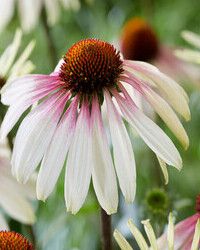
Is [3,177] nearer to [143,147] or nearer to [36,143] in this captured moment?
[36,143]

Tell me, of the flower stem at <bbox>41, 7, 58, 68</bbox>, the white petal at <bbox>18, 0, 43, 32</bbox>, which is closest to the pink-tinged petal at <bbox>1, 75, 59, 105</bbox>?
the flower stem at <bbox>41, 7, 58, 68</bbox>

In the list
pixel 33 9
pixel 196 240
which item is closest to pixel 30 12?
pixel 33 9

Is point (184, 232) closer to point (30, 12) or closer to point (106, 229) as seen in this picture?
point (106, 229)

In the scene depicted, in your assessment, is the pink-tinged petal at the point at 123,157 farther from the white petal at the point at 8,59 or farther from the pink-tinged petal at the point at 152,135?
the white petal at the point at 8,59

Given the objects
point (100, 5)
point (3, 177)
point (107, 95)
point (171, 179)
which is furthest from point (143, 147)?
point (100, 5)

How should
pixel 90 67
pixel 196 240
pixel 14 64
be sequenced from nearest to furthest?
pixel 196 240 < pixel 90 67 < pixel 14 64

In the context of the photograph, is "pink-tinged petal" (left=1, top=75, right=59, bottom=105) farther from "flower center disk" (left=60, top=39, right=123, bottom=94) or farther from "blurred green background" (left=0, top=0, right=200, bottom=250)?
"blurred green background" (left=0, top=0, right=200, bottom=250)
